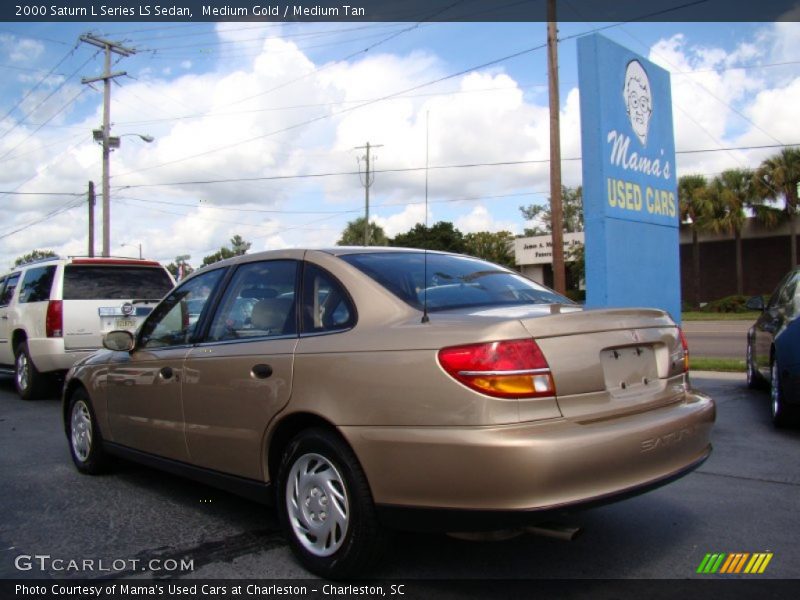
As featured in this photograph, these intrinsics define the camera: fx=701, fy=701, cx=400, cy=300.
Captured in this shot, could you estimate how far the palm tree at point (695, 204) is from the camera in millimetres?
35844

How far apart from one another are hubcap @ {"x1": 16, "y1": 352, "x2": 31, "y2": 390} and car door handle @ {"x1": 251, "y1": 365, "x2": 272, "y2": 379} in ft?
23.8

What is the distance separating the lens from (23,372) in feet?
32.1

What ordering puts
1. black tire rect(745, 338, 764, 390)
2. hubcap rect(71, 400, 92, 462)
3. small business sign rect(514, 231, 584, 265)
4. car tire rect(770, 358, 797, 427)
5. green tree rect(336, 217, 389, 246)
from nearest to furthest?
hubcap rect(71, 400, 92, 462), car tire rect(770, 358, 797, 427), black tire rect(745, 338, 764, 390), small business sign rect(514, 231, 584, 265), green tree rect(336, 217, 389, 246)

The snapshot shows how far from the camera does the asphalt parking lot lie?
3434mm

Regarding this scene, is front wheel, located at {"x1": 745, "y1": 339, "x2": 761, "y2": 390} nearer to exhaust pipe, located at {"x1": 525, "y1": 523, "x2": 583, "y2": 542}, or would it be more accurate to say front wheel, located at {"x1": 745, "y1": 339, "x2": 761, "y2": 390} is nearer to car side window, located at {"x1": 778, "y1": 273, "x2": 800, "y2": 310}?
car side window, located at {"x1": 778, "y1": 273, "x2": 800, "y2": 310}

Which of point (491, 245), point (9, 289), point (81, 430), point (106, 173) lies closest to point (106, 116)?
point (106, 173)

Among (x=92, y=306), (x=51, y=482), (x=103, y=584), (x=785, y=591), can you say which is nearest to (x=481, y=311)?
(x=785, y=591)

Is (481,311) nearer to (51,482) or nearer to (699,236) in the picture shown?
(51,482)

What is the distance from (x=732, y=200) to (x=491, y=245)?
85.8 feet

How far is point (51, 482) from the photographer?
17.1ft

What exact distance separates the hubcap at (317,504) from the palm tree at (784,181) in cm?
3565

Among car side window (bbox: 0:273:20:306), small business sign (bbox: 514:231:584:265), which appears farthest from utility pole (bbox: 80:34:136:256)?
small business sign (bbox: 514:231:584:265)

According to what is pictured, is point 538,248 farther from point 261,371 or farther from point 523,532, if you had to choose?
point 523,532

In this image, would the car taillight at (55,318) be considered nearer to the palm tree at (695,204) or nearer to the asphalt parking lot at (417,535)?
the asphalt parking lot at (417,535)
